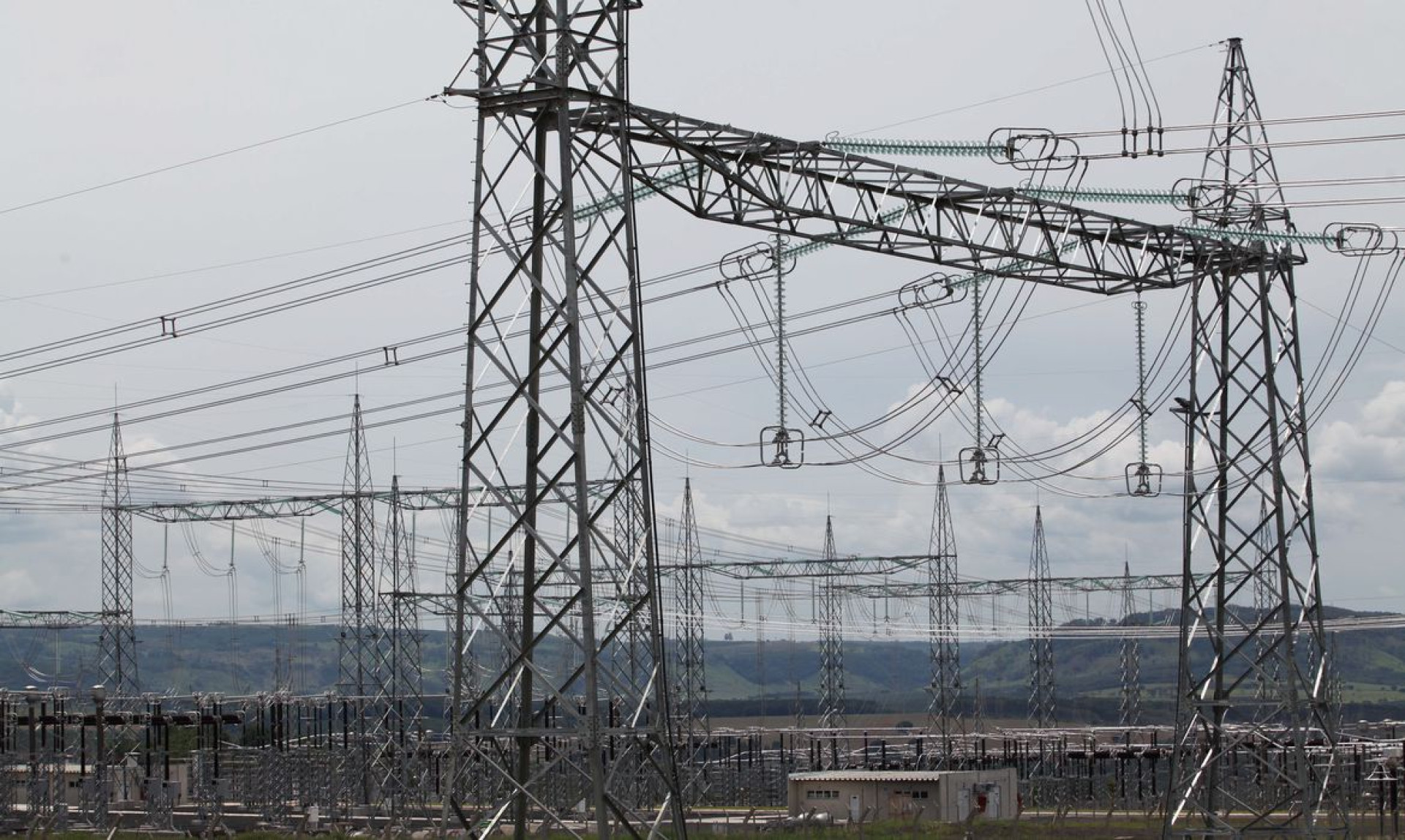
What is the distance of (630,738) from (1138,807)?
3978cm

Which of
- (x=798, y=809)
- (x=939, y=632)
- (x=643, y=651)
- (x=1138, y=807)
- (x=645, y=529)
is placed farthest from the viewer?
(x=643, y=651)

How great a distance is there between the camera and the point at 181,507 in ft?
169

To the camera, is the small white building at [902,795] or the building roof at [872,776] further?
the building roof at [872,776]

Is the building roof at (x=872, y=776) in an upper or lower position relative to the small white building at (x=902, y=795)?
upper

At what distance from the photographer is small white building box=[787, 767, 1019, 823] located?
47.4 m

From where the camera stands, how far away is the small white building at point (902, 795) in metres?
47.4

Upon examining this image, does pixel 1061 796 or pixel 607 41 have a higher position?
pixel 607 41

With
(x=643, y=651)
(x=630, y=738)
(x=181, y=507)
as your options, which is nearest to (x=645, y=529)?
(x=630, y=738)

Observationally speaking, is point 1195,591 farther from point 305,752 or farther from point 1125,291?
point 305,752

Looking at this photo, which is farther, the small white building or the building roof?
the building roof

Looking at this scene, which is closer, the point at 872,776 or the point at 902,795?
the point at 902,795

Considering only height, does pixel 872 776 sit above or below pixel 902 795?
above

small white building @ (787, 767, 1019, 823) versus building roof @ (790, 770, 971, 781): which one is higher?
building roof @ (790, 770, 971, 781)

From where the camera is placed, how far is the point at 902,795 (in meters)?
48.2
